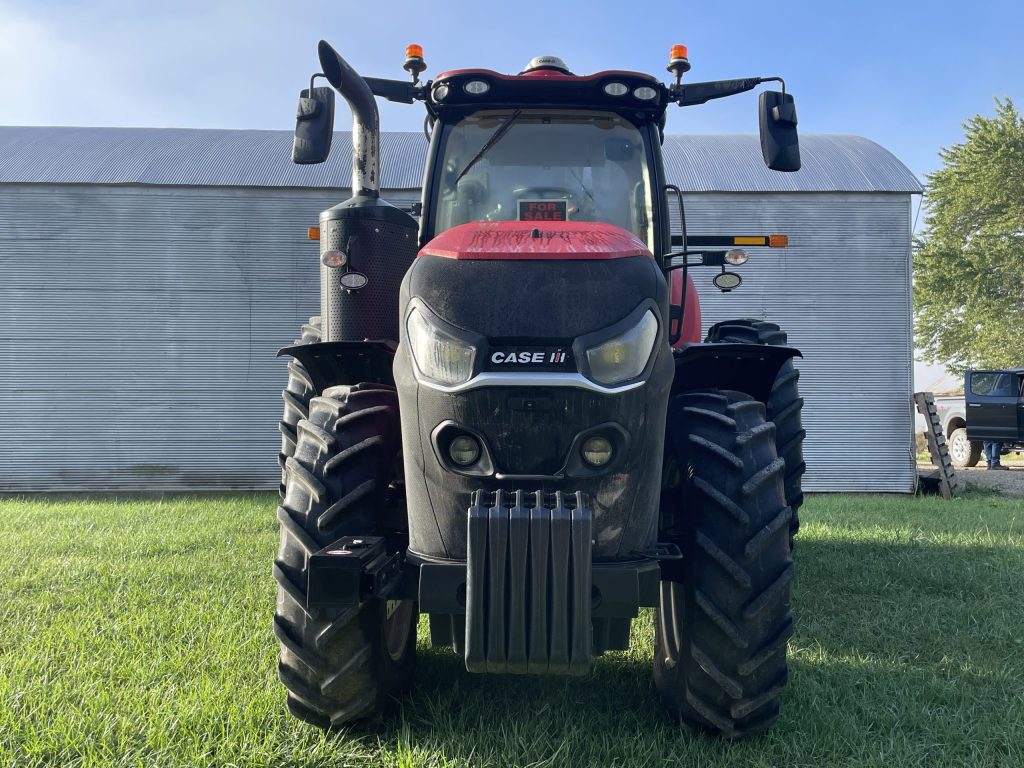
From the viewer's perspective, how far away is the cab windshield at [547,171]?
3.30 metres

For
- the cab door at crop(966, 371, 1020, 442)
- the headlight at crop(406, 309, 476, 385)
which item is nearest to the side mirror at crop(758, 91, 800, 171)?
the headlight at crop(406, 309, 476, 385)

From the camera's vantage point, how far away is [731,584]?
241 cm

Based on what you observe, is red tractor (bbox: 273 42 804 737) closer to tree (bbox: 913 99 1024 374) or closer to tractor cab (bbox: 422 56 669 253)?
tractor cab (bbox: 422 56 669 253)

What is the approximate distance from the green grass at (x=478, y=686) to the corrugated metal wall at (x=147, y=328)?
4.81 m

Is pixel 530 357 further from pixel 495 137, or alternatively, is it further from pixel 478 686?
pixel 478 686

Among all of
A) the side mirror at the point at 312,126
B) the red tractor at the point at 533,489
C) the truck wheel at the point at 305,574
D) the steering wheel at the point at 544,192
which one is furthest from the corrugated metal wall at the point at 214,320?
the truck wheel at the point at 305,574

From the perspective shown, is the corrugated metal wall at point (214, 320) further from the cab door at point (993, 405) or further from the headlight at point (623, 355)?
the headlight at point (623, 355)

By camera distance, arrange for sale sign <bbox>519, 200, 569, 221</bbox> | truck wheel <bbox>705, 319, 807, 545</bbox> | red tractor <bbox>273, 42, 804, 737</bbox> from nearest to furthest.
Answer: red tractor <bbox>273, 42, 804, 737</bbox> < for sale sign <bbox>519, 200, 569, 221</bbox> < truck wheel <bbox>705, 319, 807, 545</bbox>

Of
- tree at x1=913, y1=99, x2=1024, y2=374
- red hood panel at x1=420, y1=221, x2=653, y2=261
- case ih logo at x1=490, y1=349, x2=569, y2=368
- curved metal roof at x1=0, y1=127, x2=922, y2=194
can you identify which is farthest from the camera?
tree at x1=913, y1=99, x2=1024, y2=374

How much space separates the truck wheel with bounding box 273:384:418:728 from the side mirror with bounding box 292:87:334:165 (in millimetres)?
1072

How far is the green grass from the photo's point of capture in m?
2.46

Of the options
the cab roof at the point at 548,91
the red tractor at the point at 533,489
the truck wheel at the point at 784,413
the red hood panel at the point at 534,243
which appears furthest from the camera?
the truck wheel at the point at 784,413

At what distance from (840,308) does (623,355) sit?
30.2 feet

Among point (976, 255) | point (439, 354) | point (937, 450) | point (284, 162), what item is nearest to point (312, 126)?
point (439, 354)
